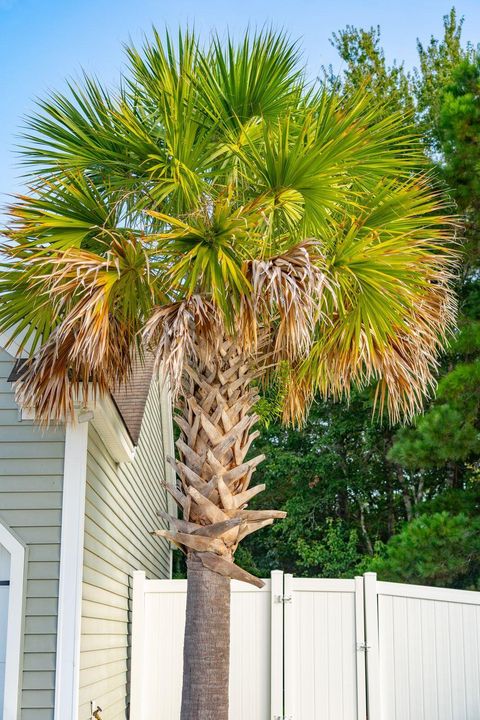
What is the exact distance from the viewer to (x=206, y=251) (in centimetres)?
555

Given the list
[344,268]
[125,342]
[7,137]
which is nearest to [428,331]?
[344,268]

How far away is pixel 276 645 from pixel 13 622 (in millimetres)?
3135

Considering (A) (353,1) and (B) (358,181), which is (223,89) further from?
(A) (353,1)

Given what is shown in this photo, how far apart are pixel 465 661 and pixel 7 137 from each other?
6289 millimetres

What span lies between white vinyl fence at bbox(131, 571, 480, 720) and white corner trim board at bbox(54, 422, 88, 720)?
7.68ft

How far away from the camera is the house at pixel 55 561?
554cm

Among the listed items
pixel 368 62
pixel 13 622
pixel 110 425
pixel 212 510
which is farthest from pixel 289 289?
pixel 368 62

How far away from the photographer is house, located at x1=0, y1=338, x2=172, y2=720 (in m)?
5.54

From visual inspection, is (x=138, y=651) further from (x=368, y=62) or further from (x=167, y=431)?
(x=368, y=62)

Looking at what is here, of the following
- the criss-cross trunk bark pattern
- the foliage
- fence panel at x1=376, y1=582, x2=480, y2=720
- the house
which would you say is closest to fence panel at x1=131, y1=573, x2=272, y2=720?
the house

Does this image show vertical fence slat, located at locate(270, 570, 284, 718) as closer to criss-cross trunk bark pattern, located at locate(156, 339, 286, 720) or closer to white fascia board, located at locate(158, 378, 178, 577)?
criss-cross trunk bark pattern, located at locate(156, 339, 286, 720)

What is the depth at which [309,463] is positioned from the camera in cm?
1673

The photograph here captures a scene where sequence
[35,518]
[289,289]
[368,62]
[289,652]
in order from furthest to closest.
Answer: [368,62] → [289,652] → [35,518] → [289,289]

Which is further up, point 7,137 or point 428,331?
point 7,137
